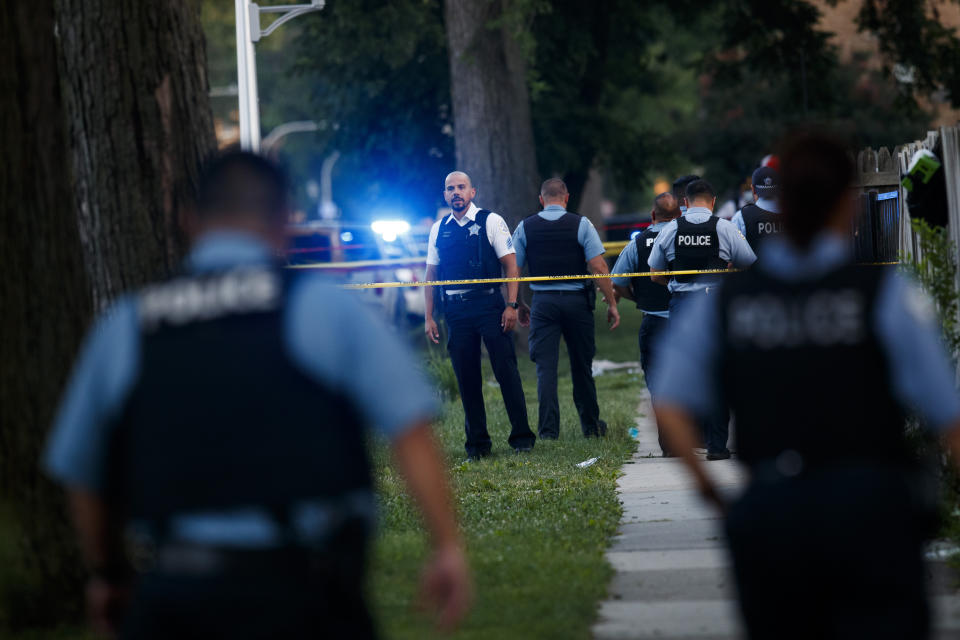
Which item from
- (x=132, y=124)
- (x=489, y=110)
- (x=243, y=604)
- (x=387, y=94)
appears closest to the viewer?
(x=243, y=604)

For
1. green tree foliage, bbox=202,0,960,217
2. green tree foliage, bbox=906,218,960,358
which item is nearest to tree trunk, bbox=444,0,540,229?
green tree foliage, bbox=202,0,960,217

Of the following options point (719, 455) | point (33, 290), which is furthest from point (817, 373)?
point (719, 455)

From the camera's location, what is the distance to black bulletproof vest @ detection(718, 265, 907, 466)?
120 inches

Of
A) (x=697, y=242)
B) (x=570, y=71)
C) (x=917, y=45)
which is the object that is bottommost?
(x=697, y=242)

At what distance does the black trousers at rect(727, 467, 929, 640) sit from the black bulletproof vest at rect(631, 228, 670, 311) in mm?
7048

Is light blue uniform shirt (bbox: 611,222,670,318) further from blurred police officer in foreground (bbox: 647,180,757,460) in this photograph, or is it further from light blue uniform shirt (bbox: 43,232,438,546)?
light blue uniform shirt (bbox: 43,232,438,546)

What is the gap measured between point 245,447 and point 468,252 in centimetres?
746

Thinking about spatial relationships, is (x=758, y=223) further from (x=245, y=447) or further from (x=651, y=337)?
(x=245, y=447)

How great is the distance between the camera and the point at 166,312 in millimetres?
2811

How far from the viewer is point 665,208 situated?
10484 mm

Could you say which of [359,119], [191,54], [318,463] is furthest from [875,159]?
[359,119]

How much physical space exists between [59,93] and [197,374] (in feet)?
8.97

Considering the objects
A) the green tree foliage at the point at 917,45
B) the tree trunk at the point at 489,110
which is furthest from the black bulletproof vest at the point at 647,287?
the green tree foliage at the point at 917,45

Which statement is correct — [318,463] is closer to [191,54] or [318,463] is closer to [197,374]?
[197,374]
